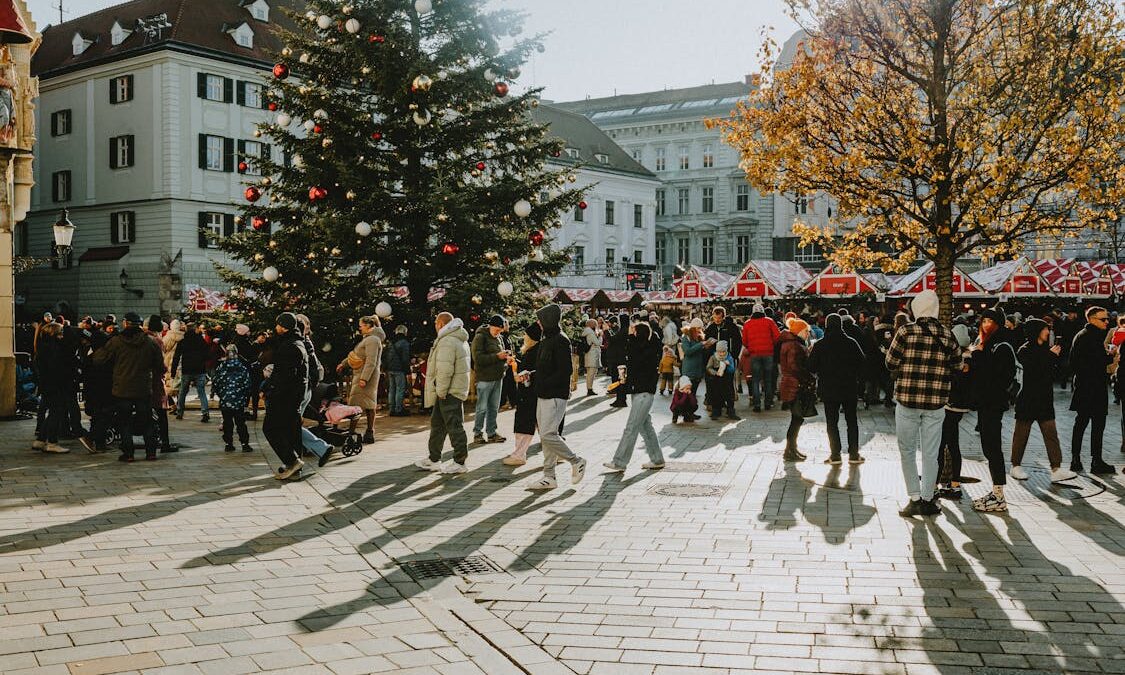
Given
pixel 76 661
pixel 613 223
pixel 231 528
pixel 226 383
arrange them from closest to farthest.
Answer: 1. pixel 76 661
2. pixel 231 528
3. pixel 226 383
4. pixel 613 223

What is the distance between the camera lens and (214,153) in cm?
4403

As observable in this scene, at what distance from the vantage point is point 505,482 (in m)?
10.7

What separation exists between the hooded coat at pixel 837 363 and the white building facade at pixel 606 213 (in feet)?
163

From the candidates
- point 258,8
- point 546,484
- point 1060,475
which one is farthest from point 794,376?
point 258,8

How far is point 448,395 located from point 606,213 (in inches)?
2249

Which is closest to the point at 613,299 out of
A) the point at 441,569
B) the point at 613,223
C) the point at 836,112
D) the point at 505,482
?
the point at 613,223

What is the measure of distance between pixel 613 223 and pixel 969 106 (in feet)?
178

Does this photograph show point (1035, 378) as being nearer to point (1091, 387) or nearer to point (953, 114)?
point (1091, 387)

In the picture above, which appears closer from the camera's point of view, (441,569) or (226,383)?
(441,569)

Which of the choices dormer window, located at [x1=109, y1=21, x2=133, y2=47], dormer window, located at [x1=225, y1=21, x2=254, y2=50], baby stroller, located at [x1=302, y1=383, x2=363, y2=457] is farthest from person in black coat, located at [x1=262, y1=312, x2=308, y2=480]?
dormer window, located at [x1=109, y1=21, x2=133, y2=47]

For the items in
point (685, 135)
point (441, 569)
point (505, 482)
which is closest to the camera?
point (441, 569)

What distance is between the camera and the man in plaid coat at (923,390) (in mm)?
8695

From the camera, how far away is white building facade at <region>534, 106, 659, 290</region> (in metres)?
64.2

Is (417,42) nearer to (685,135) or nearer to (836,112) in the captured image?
(836,112)
